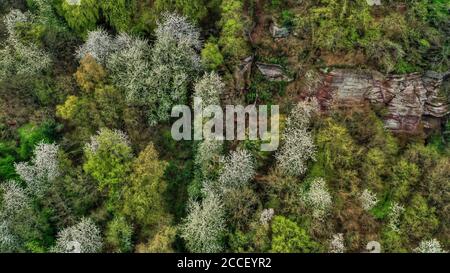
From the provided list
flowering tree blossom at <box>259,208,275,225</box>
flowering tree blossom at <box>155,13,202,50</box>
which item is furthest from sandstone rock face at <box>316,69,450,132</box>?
flowering tree blossom at <box>155,13,202,50</box>

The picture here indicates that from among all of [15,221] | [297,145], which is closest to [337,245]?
[297,145]

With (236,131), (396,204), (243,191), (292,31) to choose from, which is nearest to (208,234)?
(243,191)

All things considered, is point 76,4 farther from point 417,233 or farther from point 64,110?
point 417,233

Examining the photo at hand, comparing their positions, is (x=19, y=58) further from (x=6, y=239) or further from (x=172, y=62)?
(x=6, y=239)

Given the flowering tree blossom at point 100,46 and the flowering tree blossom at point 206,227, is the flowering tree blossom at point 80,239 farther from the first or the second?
the flowering tree blossom at point 100,46

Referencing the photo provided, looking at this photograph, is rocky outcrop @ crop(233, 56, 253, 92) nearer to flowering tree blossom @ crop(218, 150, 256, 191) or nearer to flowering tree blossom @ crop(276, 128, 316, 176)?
flowering tree blossom @ crop(218, 150, 256, 191)
